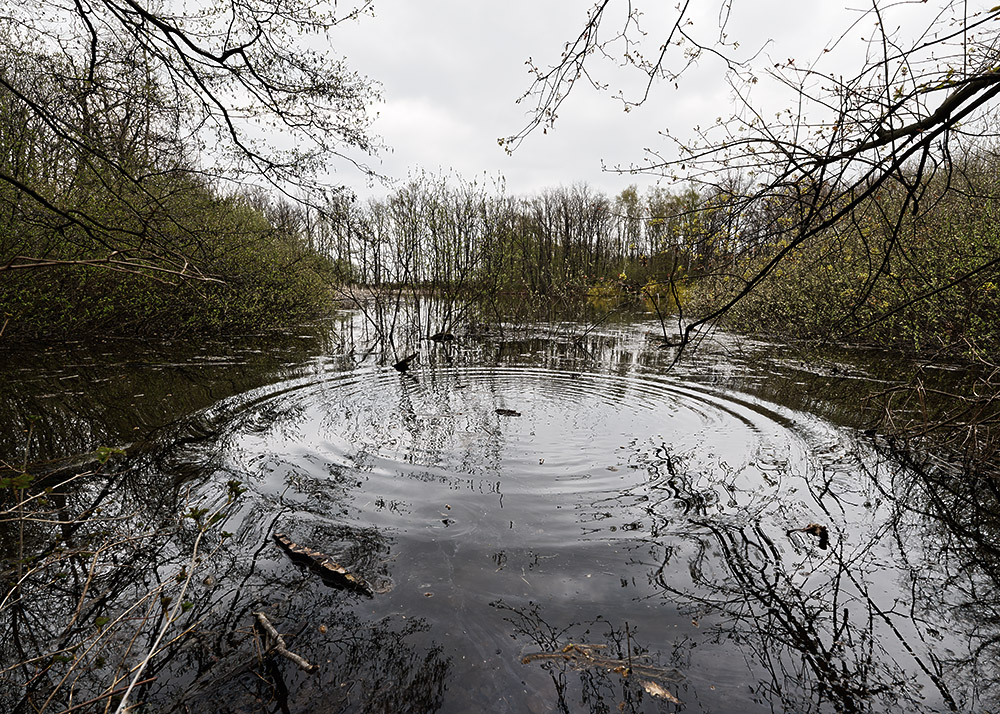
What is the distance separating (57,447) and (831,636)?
7.85 metres

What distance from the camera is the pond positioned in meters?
2.77

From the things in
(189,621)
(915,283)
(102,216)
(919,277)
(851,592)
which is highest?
(102,216)

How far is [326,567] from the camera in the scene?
148 inches

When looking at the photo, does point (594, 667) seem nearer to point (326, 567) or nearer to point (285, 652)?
point (285, 652)

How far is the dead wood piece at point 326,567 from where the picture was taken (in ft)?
11.9

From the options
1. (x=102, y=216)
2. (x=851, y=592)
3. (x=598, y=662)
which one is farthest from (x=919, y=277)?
(x=102, y=216)

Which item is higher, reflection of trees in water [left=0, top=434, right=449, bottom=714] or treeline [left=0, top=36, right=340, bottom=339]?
treeline [left=0, top=36, right=340, bottom=339]

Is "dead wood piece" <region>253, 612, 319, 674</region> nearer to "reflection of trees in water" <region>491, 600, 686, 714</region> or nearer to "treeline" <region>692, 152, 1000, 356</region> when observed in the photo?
"reflection of trees in water" <region>491, 600, 686, 714</region>

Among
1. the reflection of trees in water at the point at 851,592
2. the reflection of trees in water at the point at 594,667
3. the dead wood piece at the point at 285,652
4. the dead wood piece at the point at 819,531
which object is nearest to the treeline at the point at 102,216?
the dead wood piece at the point at 285,652

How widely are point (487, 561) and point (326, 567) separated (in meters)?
1.22

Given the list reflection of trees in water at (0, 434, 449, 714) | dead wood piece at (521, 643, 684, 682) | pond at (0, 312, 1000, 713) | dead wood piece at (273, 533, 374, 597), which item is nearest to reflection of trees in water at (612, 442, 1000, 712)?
pond at (0, 312, 1000, 713)

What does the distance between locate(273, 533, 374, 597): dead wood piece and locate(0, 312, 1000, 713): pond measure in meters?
0.03

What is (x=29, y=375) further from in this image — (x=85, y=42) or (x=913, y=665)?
(x=913, y=665)

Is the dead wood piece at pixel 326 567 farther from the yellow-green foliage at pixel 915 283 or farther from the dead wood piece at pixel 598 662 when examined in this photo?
the yellow-green foliage at pixel 915 283
